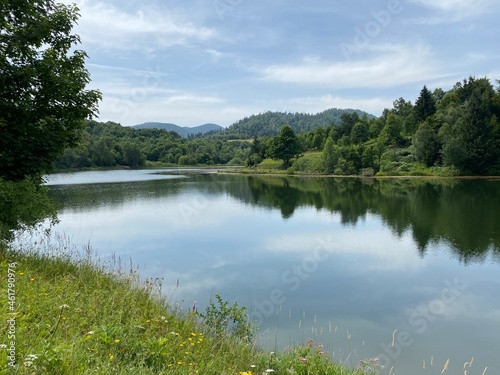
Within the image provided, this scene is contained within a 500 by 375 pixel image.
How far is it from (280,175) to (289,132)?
12.5 meters

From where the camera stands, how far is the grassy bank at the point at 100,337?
3.43 meters

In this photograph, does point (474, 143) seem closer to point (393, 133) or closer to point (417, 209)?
point (393, 133)

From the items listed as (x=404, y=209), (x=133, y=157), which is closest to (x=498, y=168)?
(x=404, y=209)

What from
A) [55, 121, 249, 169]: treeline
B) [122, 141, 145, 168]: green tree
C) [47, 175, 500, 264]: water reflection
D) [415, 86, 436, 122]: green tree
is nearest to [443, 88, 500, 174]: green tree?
[415, 86, 436, 122]: green tree

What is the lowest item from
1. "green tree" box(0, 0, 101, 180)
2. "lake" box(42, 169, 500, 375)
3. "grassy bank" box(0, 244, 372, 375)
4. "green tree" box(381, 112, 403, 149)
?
"lake" box(42, 169, 500, 375)

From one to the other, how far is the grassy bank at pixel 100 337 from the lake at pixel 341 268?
2.23 m

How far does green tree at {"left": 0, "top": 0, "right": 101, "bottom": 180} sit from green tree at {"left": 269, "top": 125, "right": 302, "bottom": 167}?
8543cm

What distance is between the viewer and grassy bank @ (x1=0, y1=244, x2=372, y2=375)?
343 cm

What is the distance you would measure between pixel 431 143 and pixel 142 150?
11625cm

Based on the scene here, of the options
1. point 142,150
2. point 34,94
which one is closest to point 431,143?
A: point 34,94

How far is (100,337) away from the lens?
4277mm

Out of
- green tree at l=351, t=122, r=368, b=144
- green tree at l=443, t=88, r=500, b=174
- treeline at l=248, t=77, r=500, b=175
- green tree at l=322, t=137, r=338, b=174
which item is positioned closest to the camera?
green tree at l=443, t=88, r=500, b=174

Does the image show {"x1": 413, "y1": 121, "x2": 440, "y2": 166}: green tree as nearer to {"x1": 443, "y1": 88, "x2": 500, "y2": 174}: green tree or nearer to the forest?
the forest

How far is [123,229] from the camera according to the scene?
25.6m
